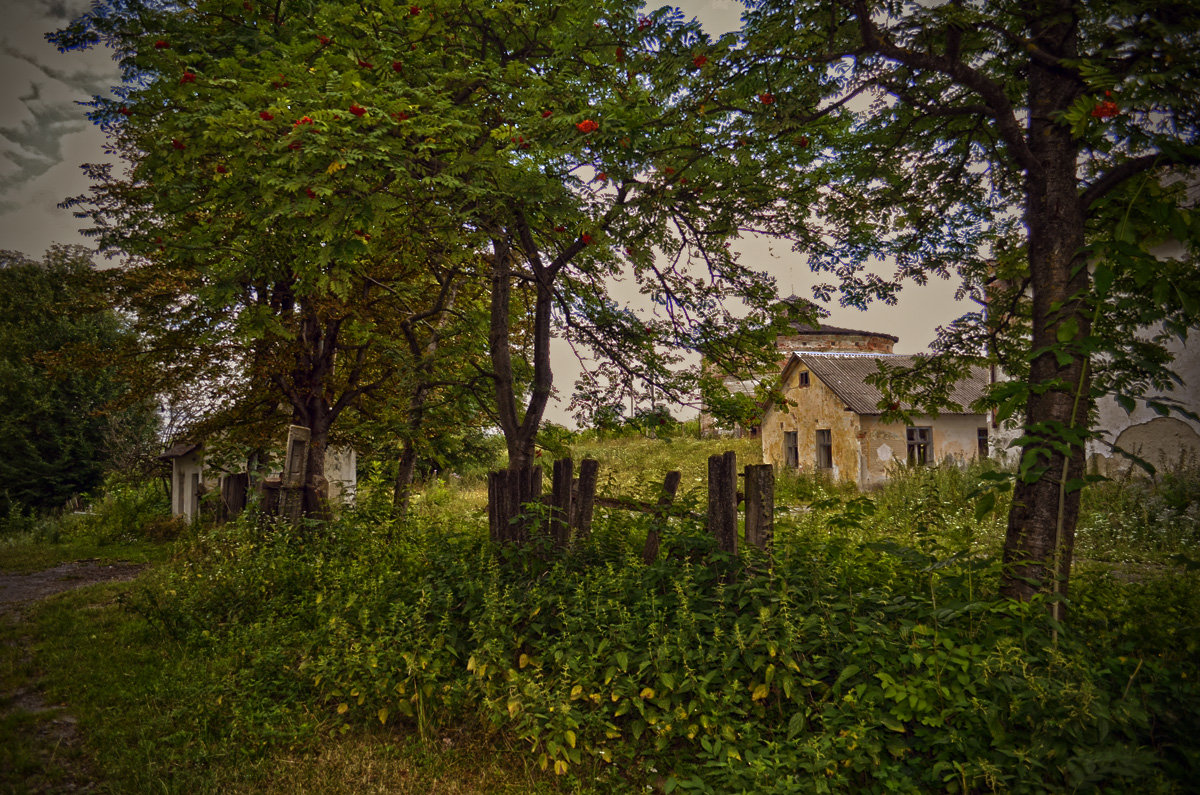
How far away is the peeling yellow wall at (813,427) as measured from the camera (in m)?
19.4

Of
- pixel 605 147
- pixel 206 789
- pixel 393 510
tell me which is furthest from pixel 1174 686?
pixel 393 510

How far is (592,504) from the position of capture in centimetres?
524

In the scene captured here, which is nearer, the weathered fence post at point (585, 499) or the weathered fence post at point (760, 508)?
the weathered fence post at point (760, 508)

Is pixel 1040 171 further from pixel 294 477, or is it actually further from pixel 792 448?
pixel 792 448

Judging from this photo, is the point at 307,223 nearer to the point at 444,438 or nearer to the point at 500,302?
the point at 500,302

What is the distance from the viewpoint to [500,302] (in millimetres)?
6973

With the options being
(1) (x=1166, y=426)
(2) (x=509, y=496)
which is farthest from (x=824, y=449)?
(2) (x=509, y=496)

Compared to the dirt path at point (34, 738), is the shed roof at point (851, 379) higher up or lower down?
higher up

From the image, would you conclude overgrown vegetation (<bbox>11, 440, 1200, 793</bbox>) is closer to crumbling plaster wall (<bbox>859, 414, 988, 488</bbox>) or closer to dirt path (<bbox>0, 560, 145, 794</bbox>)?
dirt path (<bbox>0, 560, 145, 794</bbox>)

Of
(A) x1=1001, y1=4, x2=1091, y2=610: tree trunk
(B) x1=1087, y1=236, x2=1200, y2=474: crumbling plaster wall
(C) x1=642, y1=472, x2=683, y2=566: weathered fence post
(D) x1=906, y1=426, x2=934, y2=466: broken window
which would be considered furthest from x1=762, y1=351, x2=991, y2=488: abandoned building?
Result: (A) x1=1001, y1=4, x2=1091, y2=610: tree trunk

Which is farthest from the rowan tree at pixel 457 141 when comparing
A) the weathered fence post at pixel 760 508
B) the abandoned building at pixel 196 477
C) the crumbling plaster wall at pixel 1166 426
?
the abandoned building at pixel 196 477

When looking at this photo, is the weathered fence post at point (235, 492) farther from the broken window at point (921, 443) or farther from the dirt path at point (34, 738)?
the broken window at point (921, 443)

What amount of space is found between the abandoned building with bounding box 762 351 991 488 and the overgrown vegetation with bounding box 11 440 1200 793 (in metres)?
15.0

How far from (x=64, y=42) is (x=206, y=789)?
6621mm
